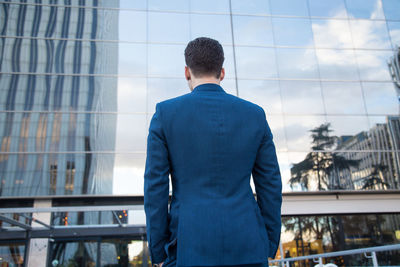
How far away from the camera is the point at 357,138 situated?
12.6 metres

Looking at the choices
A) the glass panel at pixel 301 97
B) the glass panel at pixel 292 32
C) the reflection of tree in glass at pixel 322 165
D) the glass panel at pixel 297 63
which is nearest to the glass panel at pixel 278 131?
the glass panel at pixel 301 97

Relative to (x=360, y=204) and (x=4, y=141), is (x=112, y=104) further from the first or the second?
(x=360, y=204)

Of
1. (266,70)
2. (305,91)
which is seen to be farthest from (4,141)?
(305,91)

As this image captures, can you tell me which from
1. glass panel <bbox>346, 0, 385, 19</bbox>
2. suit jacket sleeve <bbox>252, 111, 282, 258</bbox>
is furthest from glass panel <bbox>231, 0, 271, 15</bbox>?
suit jacket sleeve <bbox>252, 111, 282, 258</bbox>

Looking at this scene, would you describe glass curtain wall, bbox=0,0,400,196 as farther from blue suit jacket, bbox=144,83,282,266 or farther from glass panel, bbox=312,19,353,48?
blue suit jacket, bbox=144,83,282,266

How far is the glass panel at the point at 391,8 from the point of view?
47.8ft

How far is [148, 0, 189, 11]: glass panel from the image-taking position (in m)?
13.9

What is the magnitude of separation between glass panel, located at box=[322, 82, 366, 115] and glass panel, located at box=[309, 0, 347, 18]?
3305mm

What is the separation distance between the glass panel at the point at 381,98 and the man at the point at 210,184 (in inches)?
523

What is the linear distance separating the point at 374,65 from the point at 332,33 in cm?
219

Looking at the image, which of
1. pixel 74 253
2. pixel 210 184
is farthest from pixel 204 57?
pixel 74 253

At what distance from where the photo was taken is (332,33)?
1409 cm

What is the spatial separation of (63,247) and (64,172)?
2.57m

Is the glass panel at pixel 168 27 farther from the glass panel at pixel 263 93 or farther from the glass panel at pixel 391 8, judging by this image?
the glass panel at pixel 391 8
